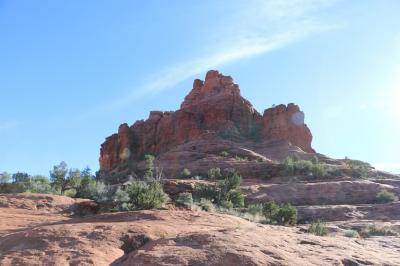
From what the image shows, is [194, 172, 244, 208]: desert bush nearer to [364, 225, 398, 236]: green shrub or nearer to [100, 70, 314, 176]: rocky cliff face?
[364, 225, 398, 236]: green shrub

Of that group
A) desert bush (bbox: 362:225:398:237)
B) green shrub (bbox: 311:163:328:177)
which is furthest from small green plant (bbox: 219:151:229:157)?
desert bush (bbox: 362:225:398:237)

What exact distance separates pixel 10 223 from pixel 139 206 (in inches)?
172

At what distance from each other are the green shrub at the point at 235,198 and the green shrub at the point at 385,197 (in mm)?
10226

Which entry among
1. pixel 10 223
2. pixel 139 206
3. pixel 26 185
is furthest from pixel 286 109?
pixel 10 223

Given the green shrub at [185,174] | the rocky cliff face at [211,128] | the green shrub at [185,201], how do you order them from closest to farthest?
1. the green shrub at [185,201]
2. the green shrub at [185,174]
3. the rocky cliff face at [211,128]

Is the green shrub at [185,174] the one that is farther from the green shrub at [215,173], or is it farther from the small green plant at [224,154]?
the small green plant at [224,154]

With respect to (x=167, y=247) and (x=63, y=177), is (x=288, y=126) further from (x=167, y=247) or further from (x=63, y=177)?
(x=167, y=247)

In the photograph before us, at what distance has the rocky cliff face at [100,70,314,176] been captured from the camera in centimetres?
6031

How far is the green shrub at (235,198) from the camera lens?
92.8 ft

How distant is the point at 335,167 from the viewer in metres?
45.1

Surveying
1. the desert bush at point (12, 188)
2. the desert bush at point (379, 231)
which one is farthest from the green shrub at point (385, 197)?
the desert bush at point (12, 188)

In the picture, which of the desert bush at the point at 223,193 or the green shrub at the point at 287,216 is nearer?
the green shrub at the point at 287,216

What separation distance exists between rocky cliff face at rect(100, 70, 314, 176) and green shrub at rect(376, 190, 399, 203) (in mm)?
24349

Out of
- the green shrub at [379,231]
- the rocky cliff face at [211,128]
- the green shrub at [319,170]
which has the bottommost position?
the green shrub at [379,231]
